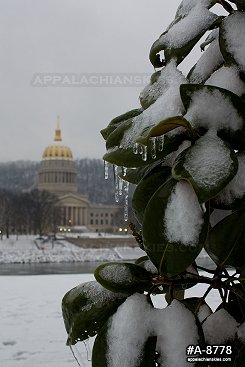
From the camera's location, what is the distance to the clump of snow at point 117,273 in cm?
35

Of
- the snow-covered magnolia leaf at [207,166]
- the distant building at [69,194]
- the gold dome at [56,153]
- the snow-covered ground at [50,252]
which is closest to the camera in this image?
the snow-covered magnolia leaf at [207,166]

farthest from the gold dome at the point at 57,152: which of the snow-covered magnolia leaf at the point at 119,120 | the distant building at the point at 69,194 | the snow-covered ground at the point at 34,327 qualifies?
the snow-covered magnolia leaf at the point at 119,120

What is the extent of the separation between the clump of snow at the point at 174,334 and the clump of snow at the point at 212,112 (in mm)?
Result: 123

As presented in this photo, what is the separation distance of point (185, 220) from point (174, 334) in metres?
0.09

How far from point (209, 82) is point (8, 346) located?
2.86 m

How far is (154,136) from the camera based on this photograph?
0.29 metres

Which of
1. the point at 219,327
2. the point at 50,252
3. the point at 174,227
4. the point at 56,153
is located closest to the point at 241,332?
the point at 219,327

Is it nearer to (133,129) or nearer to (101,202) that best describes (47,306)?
(133,129)

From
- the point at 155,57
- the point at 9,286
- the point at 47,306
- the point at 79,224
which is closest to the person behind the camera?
the point at 155,57

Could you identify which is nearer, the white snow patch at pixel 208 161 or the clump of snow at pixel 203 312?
the white snow patch at pixel 208 161

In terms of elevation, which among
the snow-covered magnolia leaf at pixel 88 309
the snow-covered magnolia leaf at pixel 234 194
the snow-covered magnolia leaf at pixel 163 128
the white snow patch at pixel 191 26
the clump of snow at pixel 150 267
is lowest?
the snow-covered magnolia leaf at pixel 88 309

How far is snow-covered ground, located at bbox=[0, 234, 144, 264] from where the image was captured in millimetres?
19344

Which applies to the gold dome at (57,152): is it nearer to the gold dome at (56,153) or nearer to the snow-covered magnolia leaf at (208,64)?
the gold dome at (56,153)

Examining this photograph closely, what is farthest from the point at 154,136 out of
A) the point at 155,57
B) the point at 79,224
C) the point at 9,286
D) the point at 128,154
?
the point at 79,224
